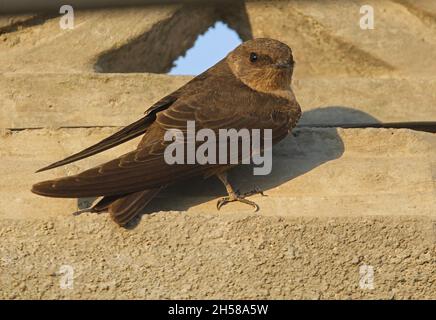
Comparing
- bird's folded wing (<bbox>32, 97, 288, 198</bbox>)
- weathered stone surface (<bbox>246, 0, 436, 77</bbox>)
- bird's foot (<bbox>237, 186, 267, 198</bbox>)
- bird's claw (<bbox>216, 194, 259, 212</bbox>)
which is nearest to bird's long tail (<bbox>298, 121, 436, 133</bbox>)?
weathered stone surface (<bbox>246, 0, 436, 77</bbox>)

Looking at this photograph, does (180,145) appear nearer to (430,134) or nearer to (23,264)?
(23,264)

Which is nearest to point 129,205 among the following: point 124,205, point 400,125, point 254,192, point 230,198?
point 124,205

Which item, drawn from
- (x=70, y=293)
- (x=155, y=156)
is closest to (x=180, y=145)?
(x=155, y=156)

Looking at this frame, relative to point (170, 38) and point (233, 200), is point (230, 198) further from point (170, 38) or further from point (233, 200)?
point (170, 38)

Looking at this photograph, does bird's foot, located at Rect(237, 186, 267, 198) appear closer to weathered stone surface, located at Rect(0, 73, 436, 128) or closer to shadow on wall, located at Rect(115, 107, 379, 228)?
shadow on wall, located at Rect(115, 107, 379, 228)

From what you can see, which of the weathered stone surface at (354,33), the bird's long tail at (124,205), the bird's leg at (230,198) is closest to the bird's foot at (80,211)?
the bird's long tail at (124,205)
